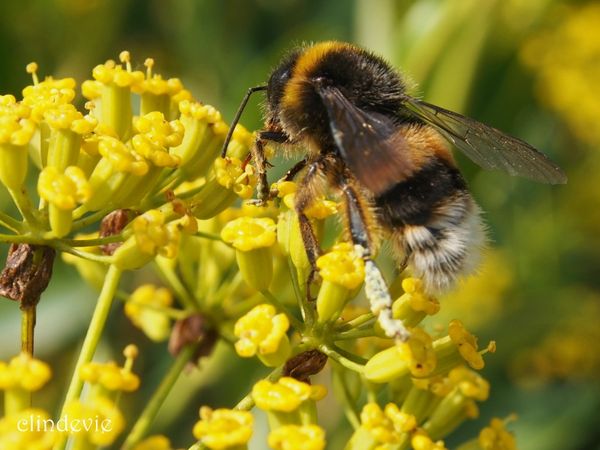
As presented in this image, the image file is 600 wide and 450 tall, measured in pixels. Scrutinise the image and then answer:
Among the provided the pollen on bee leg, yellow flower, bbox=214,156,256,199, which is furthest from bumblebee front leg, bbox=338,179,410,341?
yellow flower, bbox=214,156,256,199

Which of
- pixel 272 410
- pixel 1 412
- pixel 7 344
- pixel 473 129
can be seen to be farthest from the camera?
pixel 7 344

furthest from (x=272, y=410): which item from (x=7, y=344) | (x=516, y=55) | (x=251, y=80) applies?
(x=516, y=55)

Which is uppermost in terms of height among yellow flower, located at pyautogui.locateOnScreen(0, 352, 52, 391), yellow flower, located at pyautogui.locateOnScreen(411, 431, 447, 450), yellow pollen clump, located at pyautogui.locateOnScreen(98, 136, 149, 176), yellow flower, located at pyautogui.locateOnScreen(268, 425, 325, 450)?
yellow pollen clump, located at pyautogui.locateOnScreen(98, 136, 149, 176)

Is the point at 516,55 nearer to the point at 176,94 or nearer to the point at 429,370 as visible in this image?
the point at 176,94

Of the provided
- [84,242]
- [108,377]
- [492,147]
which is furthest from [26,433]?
[492,147]

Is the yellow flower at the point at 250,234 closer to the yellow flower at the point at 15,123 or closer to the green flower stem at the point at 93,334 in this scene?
the green flower stem at the point at 93,334

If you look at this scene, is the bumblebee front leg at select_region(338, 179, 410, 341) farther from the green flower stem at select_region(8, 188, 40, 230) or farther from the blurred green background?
the blurred green background

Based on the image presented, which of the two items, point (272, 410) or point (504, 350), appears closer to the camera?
point (272, 410)

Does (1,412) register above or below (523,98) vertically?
below
